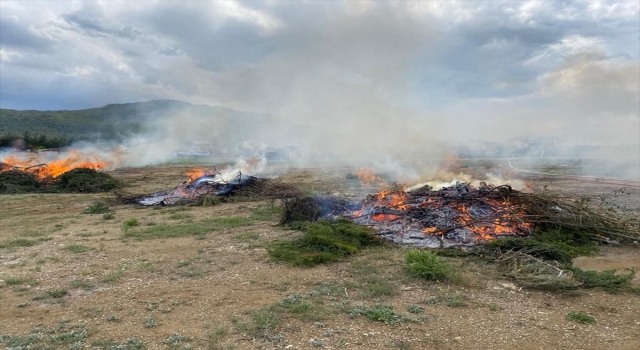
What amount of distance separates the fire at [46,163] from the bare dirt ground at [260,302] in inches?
727

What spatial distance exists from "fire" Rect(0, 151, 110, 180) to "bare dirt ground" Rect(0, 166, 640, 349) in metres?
18.5

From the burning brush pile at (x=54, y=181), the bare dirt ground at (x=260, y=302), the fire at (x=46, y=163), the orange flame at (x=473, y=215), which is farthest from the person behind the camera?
the fire at (x=46, y=163)

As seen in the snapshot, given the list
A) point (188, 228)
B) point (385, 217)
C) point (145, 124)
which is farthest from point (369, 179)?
point (145, 124)

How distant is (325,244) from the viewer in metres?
8.95

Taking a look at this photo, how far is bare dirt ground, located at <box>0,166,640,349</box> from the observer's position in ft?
16.2

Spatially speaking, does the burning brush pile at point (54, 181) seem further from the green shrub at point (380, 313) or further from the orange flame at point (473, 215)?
the green shrub at point (380, 313)

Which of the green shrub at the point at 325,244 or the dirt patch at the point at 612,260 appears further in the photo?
the green shrub at the point at 325,244

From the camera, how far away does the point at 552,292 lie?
647 cm

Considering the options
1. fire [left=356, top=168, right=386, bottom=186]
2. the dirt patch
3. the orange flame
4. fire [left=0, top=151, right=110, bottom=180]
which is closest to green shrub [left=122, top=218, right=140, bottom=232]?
the orange flame

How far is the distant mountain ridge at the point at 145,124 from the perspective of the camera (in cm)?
8212

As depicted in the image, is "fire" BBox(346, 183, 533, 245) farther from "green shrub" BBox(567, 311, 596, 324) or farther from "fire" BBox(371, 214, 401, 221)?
"green shrub" BBox(567, 311, 596, 324)

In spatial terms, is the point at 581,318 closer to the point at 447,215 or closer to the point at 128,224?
the point at 447,215

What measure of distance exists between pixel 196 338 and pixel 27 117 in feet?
350

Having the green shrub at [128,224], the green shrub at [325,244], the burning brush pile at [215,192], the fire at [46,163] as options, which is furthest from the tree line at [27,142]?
the green shrub at [325,244]
